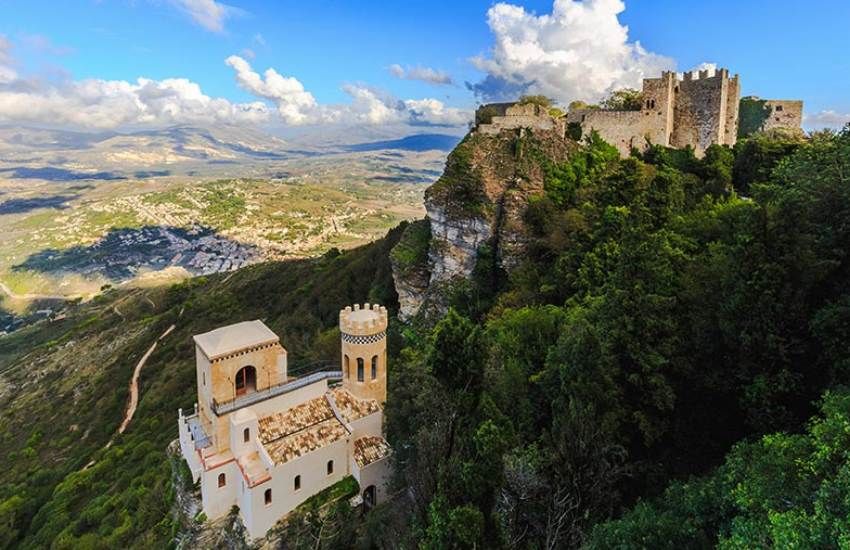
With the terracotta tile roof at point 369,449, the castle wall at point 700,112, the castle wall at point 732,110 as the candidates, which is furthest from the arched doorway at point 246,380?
the castle wall at point 732,110

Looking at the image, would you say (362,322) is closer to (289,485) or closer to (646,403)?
(289,485)

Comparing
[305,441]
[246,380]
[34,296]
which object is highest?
[246,380]

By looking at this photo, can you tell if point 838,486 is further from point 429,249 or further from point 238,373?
point 429,249

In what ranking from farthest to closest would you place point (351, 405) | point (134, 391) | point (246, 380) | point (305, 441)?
point (134, 391), point (351, 405), point (246, 380), point (305, 441)

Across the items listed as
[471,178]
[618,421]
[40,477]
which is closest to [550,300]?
[471,178]

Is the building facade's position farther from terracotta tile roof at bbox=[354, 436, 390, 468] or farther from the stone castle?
the stone castle

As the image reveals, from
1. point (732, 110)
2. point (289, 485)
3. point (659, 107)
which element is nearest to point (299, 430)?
point (289, 485)

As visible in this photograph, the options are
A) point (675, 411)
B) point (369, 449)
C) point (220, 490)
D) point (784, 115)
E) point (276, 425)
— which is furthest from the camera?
point (784, 115)

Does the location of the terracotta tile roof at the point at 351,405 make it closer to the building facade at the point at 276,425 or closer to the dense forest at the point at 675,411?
the building facade at the point at 276,425
